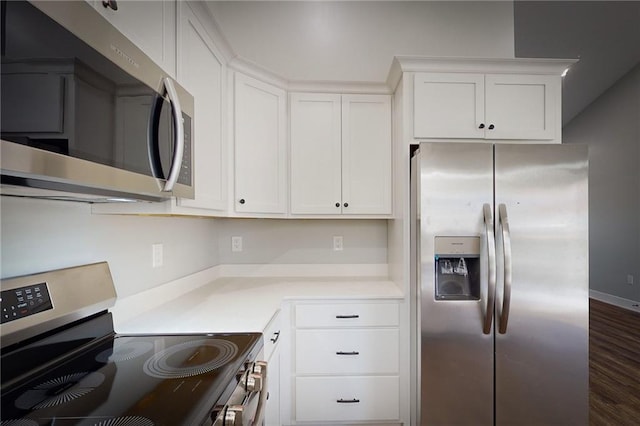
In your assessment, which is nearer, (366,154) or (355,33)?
(366,154)

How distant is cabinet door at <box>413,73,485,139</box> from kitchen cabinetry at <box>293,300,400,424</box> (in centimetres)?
109

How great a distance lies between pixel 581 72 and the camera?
4348mm

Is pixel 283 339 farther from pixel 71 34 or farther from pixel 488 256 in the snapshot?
pixel 71 34

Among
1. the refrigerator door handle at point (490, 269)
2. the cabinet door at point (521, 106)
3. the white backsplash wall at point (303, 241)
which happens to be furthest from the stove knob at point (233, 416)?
the cabinet door at point (521, 106)

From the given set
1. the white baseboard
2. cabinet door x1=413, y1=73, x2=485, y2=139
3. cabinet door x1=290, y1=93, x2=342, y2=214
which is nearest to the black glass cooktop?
cabinet door x1=290, y1=93, x2=342, y2=214

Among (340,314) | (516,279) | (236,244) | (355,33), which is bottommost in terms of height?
(340,314)

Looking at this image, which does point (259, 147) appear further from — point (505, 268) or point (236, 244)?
point (505, 268)

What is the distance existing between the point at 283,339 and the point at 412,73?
68.1 inches

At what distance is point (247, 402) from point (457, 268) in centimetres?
124

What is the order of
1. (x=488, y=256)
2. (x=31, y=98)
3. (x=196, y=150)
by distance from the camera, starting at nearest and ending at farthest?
1. (x=31, y=98)
2. (x=196, y=150)
3. (x=488, y=256)

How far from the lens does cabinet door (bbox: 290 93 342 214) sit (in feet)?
6.80

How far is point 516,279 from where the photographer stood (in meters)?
1.57

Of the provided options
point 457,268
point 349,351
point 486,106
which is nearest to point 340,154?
point 486,106

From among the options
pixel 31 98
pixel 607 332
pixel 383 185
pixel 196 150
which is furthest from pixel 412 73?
pixel 607 332
